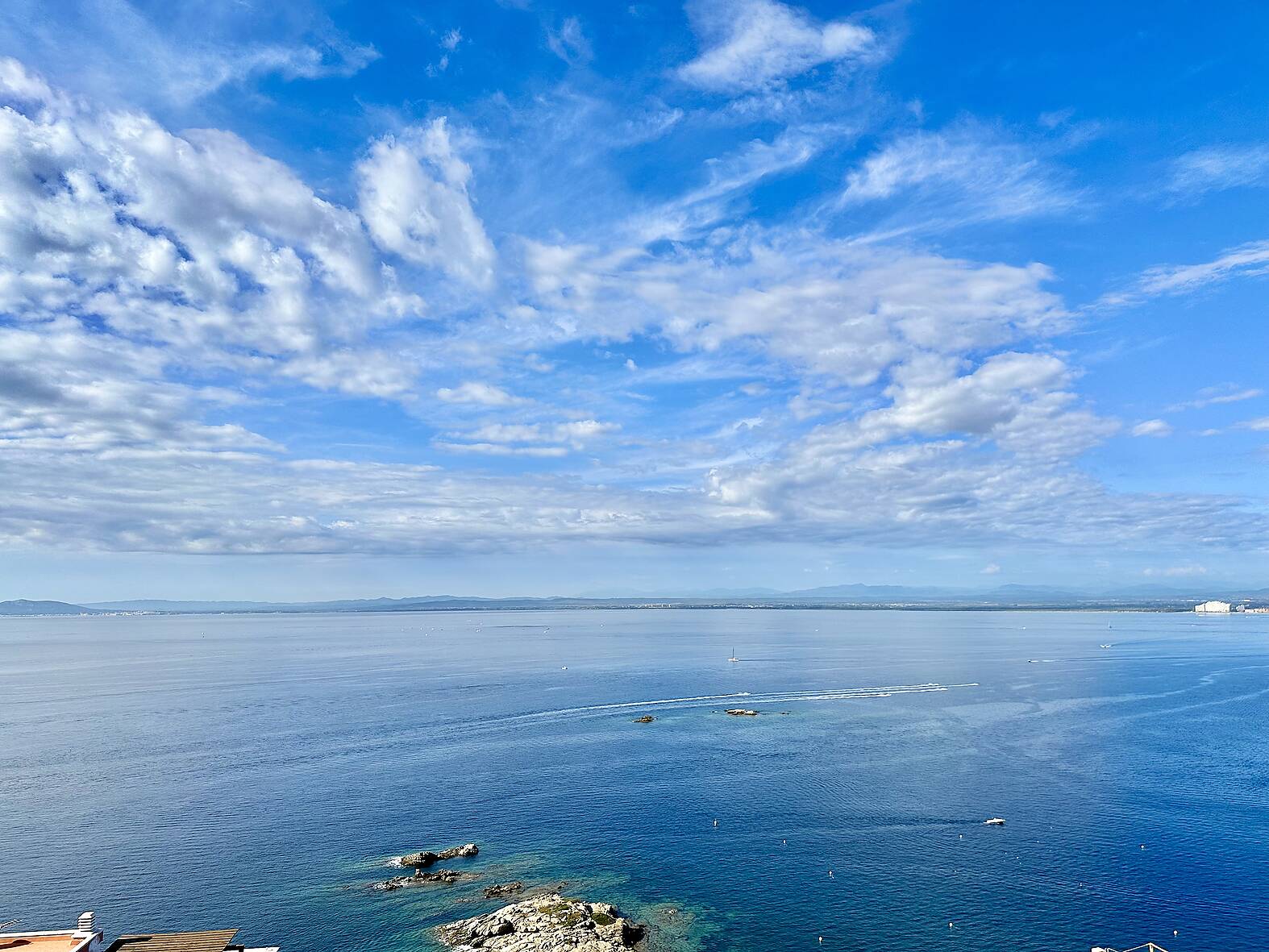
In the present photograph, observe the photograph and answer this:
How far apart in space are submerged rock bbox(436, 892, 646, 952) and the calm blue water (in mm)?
2907

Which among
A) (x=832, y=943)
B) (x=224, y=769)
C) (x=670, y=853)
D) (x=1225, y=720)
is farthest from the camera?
(x=1225, y=720)

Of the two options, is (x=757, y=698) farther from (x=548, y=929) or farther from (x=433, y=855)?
(x=548, y=929)

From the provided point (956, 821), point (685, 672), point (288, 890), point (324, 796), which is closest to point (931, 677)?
point (685, 672)

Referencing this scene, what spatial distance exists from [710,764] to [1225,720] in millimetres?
88448

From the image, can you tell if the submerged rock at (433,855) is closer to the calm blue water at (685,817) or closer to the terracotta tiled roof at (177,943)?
the calm blue water at (685,817)

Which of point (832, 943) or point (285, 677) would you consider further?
point (285, 677)

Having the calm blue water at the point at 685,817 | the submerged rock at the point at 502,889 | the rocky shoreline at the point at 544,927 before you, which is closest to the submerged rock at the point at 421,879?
the rocky shoreline at the point at 544,927

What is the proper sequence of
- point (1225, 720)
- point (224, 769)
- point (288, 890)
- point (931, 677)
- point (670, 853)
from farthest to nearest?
point (931, 677), point (1225, 720), point (224, 769), point (670, 853), point (288, 890)

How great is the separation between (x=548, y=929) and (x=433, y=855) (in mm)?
18501

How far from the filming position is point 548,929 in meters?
50.5

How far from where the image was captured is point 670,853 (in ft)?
218

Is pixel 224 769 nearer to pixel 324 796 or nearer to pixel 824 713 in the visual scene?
pixel 324 796

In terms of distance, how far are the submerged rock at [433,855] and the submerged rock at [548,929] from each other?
12021mm

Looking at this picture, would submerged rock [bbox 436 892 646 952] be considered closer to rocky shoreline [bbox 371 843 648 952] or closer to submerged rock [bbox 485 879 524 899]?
rocky shoreline [bbox 371 843 648 952]
